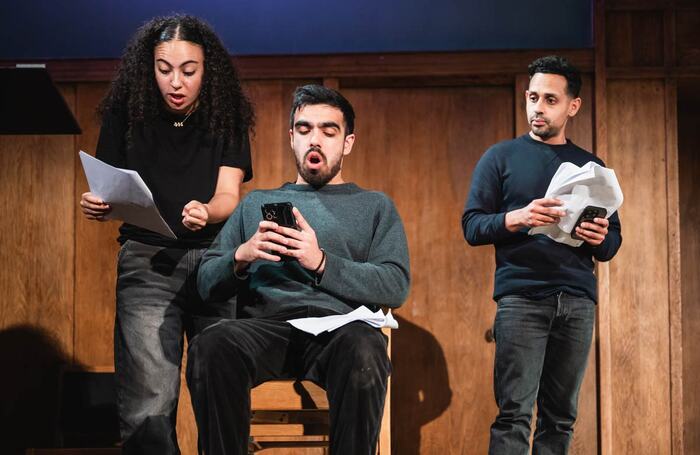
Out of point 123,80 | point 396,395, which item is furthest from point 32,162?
point 396,395

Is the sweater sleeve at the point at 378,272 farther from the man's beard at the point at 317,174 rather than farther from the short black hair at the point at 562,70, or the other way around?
the short black hair at the point at 562,70

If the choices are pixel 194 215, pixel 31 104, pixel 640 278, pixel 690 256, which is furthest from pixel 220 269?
pixel 690 256

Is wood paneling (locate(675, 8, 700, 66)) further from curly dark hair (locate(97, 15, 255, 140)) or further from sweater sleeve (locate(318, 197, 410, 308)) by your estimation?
curly dark hair (locate(97, 15, 255, 140))

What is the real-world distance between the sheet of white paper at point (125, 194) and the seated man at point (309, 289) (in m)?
0.21

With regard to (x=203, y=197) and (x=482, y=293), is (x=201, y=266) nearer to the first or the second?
(x=203, y=197)

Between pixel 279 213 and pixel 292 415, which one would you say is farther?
pixel 292 415

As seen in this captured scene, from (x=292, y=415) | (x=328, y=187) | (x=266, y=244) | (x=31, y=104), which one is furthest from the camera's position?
(x=292, y=415)

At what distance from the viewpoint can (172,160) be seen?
2.64 meters

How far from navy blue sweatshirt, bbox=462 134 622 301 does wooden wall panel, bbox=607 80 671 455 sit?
1011mm

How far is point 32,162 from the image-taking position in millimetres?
4379

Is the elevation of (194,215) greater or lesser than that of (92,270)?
greater

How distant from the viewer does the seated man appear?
2176 millimetres

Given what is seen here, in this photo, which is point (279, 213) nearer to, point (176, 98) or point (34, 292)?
point (176, 98)

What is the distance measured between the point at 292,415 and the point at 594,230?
1188 millimetres
